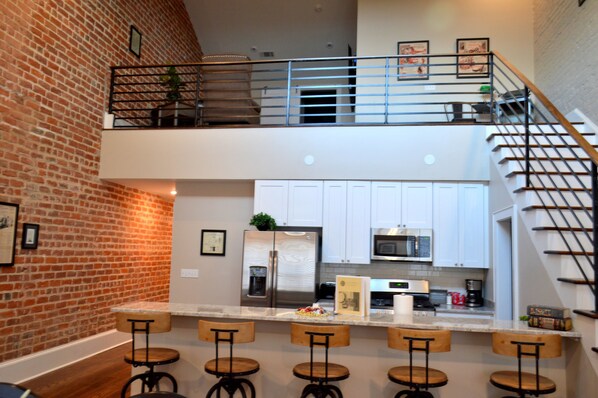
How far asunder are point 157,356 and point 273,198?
2781 mm

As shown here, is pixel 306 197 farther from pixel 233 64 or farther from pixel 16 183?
pixel 16 183

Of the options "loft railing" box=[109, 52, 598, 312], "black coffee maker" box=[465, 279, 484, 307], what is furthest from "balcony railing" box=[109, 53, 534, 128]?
"black coffee maker" box=[465, 279, 484, 307]

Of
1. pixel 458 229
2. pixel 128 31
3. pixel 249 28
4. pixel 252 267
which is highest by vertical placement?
pixel 249 28

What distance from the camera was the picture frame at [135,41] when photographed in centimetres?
694

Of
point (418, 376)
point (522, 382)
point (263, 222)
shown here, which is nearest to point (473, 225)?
point (263, 222)

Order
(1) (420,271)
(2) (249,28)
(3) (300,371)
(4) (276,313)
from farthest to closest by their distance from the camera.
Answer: (2) (249,28) < (1) (420,271) < (4) (276,313) < (3) (300,371)

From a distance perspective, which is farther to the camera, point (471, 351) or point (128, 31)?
point (128, 31)

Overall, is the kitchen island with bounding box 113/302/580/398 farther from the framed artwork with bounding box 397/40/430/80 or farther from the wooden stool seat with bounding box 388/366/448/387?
the framed artwork with bounding box 397/40/430/80

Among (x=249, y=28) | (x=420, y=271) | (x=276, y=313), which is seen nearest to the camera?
(x=276, y=313)

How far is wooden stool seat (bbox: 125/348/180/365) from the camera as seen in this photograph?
353 cm

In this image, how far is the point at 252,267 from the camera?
5641 millimetres

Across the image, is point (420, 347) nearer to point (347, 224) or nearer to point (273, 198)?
point (347, 224)

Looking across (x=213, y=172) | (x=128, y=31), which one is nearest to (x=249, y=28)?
(x=128, y=31)

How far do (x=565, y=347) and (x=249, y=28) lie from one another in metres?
8.01
